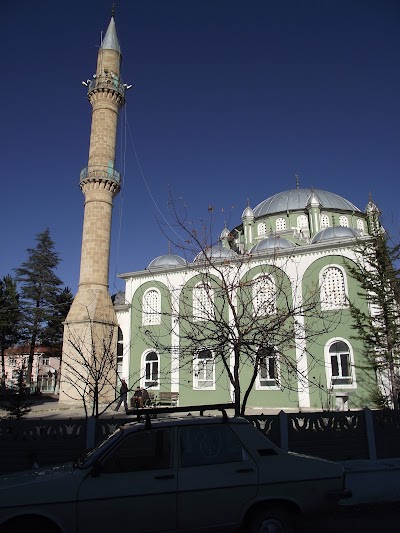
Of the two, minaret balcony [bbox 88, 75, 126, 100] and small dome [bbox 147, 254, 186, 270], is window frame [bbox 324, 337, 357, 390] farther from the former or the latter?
minaret balcony [bbox 88, 75, 126, 100]

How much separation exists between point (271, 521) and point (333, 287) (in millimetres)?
16913

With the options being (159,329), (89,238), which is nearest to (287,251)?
(159,329)

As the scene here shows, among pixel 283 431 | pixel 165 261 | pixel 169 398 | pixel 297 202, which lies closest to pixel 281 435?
pixel 283 431

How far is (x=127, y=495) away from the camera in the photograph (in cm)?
364

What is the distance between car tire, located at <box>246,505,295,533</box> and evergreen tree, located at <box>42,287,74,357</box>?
32.1m

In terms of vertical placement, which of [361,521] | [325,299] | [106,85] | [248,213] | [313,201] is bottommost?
[361,521]

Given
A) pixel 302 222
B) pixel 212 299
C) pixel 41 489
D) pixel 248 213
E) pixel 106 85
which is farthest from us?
pixel 248 213

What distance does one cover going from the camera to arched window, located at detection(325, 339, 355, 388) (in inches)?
727

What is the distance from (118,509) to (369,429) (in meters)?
5.10

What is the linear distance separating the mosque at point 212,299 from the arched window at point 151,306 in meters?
0.06

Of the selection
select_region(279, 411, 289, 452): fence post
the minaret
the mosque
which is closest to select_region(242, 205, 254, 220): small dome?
the mosque

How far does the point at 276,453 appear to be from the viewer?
418cm

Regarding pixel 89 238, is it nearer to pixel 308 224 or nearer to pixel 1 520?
pixel 308 224

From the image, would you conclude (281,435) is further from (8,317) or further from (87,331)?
(8,317)
